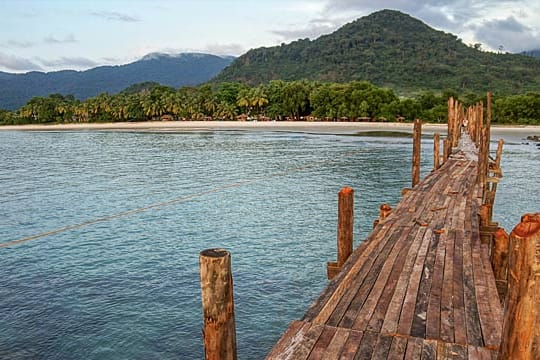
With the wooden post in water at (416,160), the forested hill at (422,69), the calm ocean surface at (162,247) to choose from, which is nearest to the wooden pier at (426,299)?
the calm ocean surface at (162,247)

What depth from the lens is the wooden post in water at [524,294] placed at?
311 cm

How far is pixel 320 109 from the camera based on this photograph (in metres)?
95.6

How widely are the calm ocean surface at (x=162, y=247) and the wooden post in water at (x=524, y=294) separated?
6.82 metres

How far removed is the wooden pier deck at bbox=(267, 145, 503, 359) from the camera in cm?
449

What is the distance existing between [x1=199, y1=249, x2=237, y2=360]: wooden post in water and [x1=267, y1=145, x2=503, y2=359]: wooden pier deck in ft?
1.83

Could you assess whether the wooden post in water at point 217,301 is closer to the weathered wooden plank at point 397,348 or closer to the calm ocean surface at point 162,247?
the weathered wooden plank at point 397,348

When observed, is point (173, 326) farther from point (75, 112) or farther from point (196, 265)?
point (75, 112)

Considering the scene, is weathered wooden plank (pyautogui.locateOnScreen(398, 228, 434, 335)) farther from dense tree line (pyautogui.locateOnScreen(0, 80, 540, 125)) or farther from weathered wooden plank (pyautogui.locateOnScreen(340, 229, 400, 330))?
dense tree line (pyautogui.locateOnScreen(0, 80, 540, 125))

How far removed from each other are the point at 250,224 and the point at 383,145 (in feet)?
123

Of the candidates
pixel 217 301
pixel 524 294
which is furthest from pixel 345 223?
pixel 524 294

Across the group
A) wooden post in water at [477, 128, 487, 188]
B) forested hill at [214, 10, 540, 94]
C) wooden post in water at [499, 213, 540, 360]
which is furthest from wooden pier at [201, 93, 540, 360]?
forested hill at [214, 10, 540, 94]

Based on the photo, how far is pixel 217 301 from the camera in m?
4.39

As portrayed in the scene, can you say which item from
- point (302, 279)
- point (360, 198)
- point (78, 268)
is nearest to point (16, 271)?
point (78, 268)

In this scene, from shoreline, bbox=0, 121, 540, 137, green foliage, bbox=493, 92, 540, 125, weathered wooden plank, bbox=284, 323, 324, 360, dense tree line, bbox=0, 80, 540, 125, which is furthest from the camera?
dense tree line, bbox=0, 80, 540, 125
